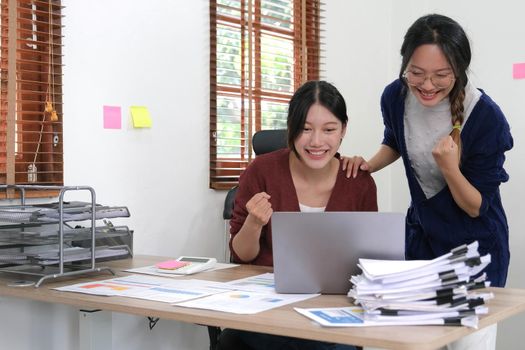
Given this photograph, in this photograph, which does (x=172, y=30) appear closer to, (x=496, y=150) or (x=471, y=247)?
(x=496, y=150)

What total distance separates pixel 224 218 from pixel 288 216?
142 cm

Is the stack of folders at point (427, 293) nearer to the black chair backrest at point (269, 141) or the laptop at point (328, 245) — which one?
the laptop at point (328, 245)

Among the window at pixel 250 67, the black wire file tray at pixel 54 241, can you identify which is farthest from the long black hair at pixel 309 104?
the window at pixel 250 67

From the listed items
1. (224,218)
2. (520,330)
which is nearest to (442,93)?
(224,218)

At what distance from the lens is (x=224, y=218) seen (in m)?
2.86

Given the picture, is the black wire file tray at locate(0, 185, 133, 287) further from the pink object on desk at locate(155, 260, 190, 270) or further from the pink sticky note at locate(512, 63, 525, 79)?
the pink sticky note at locate(512, 63, 525, 79)

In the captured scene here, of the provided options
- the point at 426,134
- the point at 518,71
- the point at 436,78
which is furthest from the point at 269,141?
the point at 518,71

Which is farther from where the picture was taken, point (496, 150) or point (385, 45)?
point (385, 45)

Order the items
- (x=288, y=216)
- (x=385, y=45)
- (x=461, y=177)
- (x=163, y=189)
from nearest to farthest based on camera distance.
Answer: (x=288, y=216)
(x=461, y=177)
(x=163, y=189)
(x=385, y=45)

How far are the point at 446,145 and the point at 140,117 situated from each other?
4.44 ft

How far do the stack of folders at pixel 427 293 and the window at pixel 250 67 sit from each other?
1798mm

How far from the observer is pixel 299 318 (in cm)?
125

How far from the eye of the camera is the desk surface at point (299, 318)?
43.3 inches

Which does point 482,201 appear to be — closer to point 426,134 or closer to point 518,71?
point 426,134
